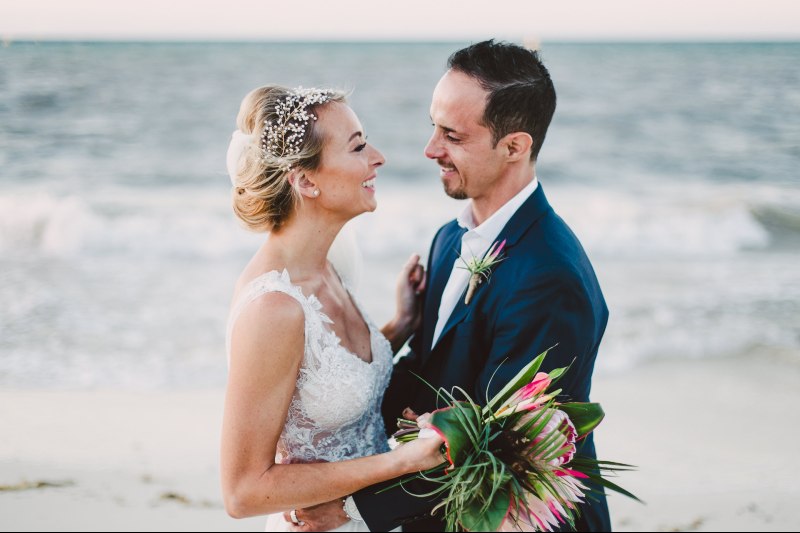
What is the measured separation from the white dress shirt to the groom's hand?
2.57ft

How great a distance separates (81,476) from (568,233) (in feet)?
12.3

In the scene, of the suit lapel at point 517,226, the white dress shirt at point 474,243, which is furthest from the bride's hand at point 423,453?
the white dress shirt at point 474,243

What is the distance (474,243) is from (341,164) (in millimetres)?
693

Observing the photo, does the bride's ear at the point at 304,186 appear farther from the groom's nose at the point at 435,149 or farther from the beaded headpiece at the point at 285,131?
the groom's nose at the point at 435,149

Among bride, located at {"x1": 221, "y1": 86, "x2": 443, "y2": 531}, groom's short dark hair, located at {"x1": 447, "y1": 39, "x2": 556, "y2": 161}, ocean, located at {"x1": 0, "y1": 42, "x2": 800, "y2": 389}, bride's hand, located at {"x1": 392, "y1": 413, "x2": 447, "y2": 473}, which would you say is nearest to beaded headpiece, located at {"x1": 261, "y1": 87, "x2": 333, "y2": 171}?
bride, located at {"x1": 221, "y1": 86, "x2": 443, "y2": 531}

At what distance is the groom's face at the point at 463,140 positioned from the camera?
120 inches

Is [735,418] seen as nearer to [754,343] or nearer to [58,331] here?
[754,343]

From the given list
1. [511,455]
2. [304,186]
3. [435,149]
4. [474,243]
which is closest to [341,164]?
[304,186]

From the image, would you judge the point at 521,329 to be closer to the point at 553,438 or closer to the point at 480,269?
the point at 480,269

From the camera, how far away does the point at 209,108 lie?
20.0m

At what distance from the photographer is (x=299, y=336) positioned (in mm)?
2586

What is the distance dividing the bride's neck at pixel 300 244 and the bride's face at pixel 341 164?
0.35 ft

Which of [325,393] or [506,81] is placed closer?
[325,393]

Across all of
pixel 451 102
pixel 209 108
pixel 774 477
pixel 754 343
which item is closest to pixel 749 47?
pixel 209 108
